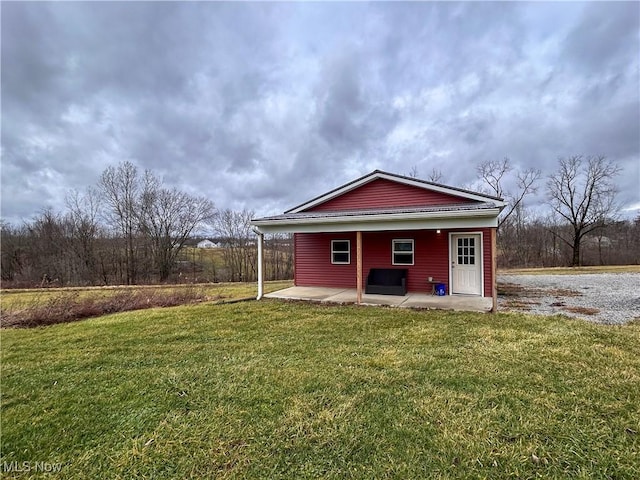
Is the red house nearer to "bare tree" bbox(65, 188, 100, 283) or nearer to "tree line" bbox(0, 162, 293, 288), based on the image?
"tree line" bbox(0, 162, 293, 288)

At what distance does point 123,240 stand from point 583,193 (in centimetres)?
4004

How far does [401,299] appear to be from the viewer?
30.2 feet

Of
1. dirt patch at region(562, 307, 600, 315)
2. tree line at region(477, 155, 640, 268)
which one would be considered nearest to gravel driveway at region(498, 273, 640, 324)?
dirt patch at region(562, 307, 600, 315)

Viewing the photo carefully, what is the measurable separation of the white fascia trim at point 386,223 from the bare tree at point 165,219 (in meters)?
19.2

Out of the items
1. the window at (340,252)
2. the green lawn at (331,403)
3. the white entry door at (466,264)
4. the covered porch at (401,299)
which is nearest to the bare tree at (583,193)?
the white entry door at (466,264)

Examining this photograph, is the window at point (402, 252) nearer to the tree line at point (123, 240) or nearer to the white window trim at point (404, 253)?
the white window trim at point (404, 253)

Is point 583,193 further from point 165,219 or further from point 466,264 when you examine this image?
point 165,219

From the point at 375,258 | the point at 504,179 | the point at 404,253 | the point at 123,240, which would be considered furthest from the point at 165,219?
the point at 504,179

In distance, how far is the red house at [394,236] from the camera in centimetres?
848

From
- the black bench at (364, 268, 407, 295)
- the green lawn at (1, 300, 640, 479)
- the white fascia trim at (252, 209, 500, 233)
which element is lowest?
the green lawn at (1, 300, 640, 479)

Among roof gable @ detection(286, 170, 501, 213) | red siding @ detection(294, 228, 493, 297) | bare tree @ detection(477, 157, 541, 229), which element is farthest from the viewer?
bare tree @ detection(477, 157, 541, 229)

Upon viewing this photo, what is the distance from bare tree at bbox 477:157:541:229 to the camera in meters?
26.3

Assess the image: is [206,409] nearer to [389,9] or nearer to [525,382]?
Answer: [525,382]

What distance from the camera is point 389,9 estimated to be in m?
9.81
